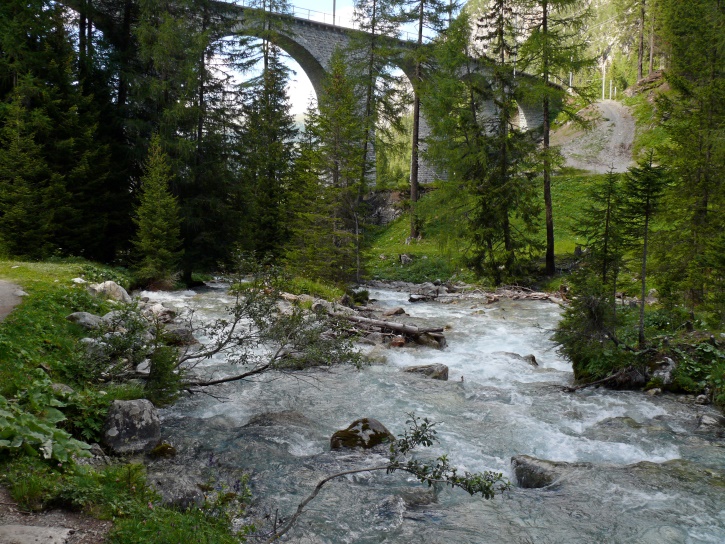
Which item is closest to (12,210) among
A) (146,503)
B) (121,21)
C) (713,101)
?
(121,21)

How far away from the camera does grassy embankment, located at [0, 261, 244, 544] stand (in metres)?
3.63

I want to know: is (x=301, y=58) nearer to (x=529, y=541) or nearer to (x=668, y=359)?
(x=668, y=359)

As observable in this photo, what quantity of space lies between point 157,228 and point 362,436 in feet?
40.9

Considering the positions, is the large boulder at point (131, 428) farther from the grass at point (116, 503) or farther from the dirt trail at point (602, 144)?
the dirt trail at point (602, 144)

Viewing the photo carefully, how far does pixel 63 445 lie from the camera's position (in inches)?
175

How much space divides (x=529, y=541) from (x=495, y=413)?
3305mm

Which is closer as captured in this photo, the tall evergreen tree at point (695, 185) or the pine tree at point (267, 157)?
the tall evergreen tree at point (695, 185)

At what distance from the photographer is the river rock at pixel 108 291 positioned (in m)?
11.1

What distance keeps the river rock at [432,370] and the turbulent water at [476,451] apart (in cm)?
26

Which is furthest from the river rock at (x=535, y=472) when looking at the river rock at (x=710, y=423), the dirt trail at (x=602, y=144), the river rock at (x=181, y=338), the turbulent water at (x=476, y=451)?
the dirt trail at (x=602, y=144)

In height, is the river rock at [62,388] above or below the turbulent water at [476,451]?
above

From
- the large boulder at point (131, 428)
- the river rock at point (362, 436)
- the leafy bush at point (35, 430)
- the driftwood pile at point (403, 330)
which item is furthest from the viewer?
the driftwood pile at point (403, 330)

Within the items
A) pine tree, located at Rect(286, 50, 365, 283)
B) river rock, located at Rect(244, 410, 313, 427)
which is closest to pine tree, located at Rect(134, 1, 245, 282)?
pine tree, located at Rect(286, 50, 365, 283)

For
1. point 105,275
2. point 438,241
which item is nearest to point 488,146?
point 438,241
